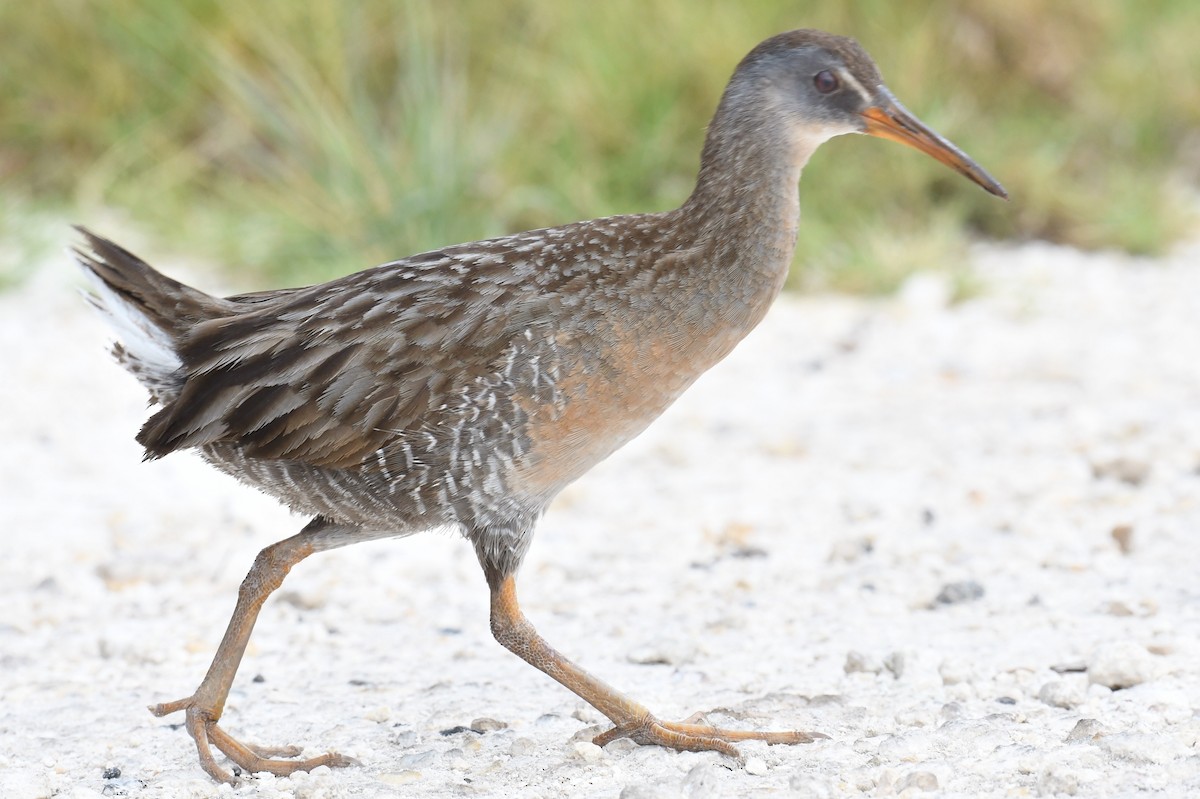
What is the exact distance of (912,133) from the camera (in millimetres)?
3748

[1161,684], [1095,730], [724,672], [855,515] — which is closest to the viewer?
[1095,730]

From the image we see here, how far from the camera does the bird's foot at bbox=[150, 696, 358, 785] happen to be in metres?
3.56

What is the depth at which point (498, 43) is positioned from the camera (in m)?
9.55

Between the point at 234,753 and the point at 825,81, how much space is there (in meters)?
2.13

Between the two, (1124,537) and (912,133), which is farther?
(1124,537)

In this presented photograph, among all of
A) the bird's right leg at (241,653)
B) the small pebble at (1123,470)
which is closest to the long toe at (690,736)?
the bird's right leg at (241,653)

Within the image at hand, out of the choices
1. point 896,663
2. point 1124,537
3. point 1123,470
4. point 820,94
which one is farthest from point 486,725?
point 1123,470

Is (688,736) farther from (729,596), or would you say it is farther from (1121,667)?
(729,596)

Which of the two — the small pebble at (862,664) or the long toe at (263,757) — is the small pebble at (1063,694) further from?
the long toe at (263,757)

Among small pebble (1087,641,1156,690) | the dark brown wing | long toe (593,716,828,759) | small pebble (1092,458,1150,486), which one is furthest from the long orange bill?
small pebble (1092,458,1150,486)

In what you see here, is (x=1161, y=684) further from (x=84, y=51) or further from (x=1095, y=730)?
(x=84, y=51)

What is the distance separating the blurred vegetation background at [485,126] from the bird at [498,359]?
4.20m

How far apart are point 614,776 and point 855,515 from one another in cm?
225

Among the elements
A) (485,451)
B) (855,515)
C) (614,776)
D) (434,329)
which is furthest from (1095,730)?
(855,515)
